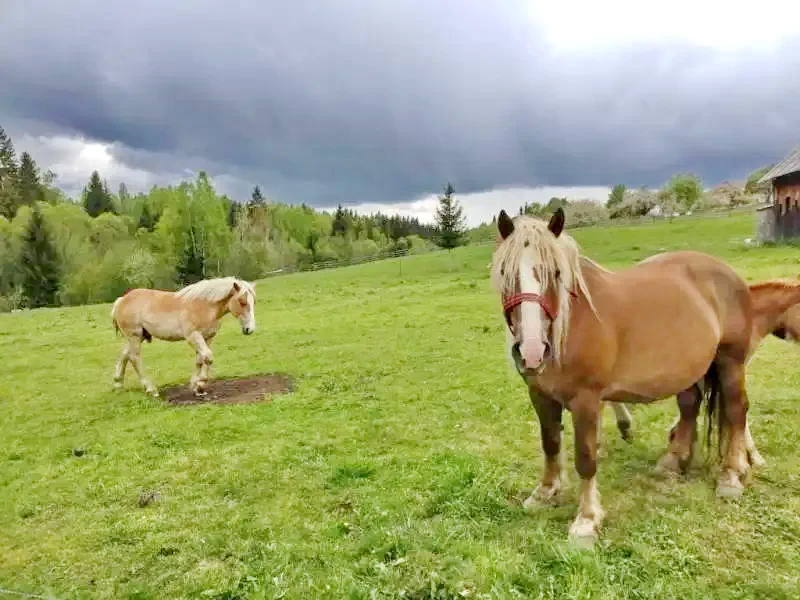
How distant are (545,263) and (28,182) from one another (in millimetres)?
84934

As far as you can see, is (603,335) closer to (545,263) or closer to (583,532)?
(545,263)

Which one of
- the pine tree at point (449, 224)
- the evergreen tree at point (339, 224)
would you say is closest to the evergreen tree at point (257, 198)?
the evergreen tree at point (339, 224)

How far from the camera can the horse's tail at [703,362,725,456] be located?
5578 millimetres

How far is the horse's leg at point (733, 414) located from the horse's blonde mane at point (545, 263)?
2.06 m

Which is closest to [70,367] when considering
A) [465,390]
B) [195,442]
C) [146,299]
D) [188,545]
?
[146,299]

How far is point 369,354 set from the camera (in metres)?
13.6

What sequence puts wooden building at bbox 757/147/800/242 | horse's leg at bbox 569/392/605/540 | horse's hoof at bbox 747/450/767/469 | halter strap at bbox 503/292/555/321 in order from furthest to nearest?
1. wooden building at bbox 757/147/800/242
2. horse's hoof at bbox 747/450/767/469
3. horse's leg at bbox 569/392/605/540
4. halter strap at bbox 503/292/555/321

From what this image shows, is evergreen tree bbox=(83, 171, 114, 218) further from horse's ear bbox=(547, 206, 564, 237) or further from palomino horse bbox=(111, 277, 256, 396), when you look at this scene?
horse's ear bbox=(547, 206, 564, 237)

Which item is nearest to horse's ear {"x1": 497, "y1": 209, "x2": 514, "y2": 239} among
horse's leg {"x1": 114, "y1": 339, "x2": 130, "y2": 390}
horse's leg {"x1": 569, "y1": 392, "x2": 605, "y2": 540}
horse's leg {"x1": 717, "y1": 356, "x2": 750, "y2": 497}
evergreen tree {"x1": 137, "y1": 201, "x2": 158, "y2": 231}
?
horse's leg {"x1": 569, "y1": 392, "x2": 605, "y2": 540}

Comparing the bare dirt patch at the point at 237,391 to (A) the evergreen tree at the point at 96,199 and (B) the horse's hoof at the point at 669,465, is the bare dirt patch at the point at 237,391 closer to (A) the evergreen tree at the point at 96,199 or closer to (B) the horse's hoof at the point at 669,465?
(B) the horse's hoof at the point at 669,465

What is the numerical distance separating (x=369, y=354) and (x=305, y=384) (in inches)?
108

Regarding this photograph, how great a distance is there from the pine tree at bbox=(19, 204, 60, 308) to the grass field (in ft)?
145

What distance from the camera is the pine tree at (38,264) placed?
1950 inches

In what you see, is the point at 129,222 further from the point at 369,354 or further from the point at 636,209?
the point at 369,354
